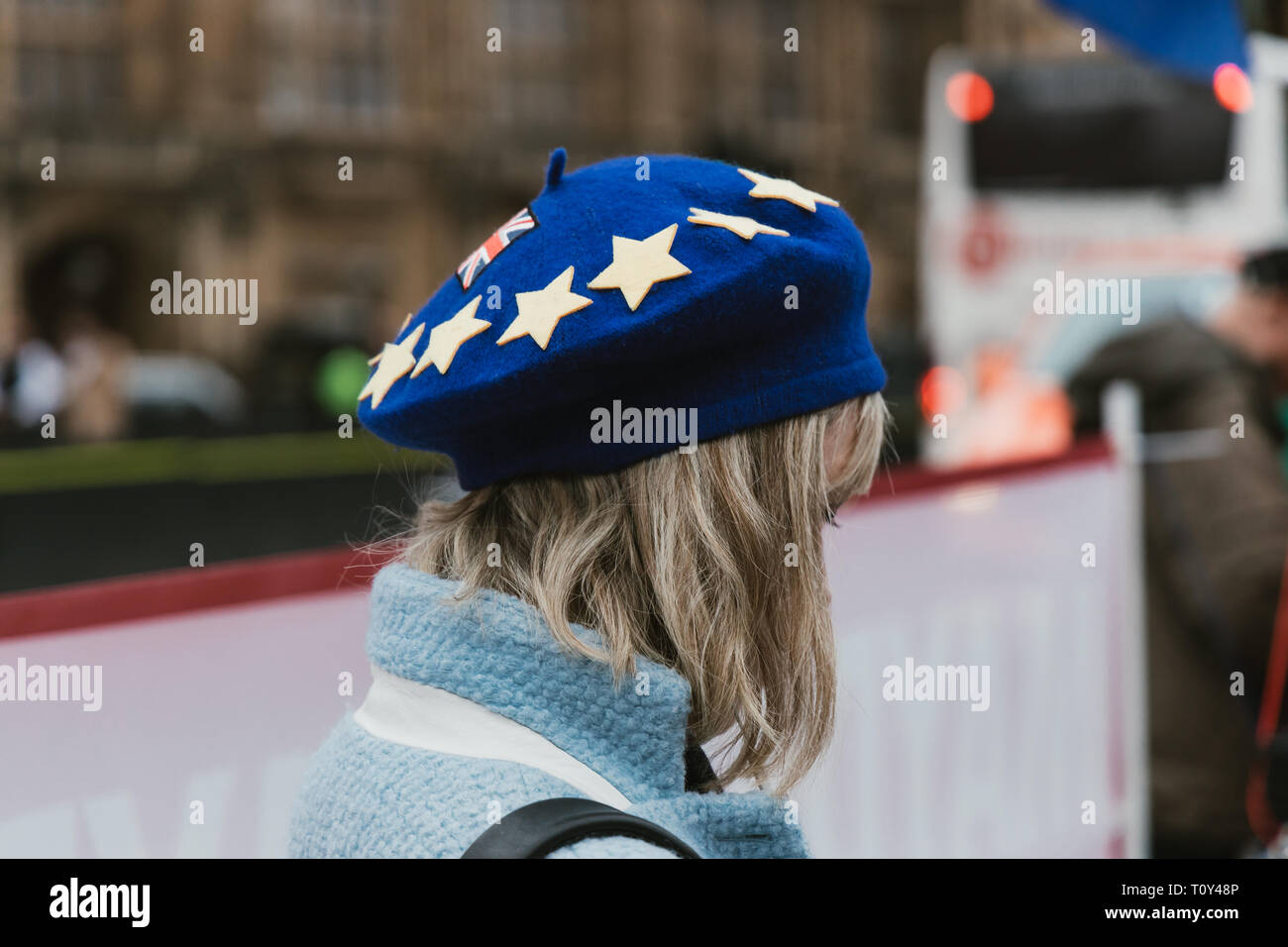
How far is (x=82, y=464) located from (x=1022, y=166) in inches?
223

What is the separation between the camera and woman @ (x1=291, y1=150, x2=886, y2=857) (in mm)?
1171

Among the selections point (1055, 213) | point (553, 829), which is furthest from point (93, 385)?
point (553, 829)

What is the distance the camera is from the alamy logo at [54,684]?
65.8 inches

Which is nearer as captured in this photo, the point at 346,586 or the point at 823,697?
the point at 823,697

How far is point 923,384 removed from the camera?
851 centimetres

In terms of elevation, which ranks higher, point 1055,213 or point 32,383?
point 1055,213

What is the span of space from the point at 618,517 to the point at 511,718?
202 mm

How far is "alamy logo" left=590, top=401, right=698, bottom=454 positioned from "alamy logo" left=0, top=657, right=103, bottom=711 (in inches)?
32.9

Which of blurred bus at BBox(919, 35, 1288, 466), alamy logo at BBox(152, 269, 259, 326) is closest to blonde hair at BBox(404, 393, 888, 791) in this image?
alamy logo at BBox(152, 269, 259, 326)

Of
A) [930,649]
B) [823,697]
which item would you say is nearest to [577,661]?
[823,697]

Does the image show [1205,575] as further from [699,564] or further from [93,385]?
[93,385]

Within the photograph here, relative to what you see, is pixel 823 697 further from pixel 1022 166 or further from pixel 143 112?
pixel 143 112

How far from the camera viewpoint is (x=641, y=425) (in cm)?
123

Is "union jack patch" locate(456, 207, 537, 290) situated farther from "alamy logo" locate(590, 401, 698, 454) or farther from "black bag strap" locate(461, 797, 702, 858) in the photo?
"black bag strap" locate(461, 797, 702, 858)
